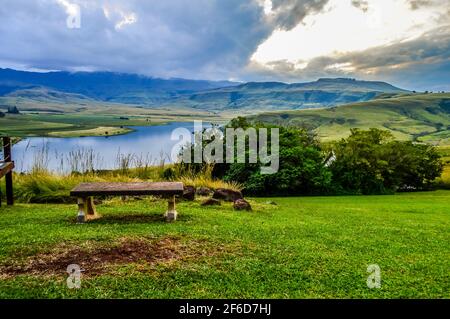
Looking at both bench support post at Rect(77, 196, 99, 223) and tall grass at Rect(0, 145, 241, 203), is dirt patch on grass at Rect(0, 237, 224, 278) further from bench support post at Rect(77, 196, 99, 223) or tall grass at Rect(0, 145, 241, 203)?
tall grass at Rect(0, 145, 241, 203)

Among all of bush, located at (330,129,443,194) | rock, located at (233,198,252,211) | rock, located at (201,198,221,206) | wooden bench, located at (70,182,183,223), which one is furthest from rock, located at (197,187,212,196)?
bush, located at (330,129,443,194)

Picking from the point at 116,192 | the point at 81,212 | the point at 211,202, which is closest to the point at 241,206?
the point at 211,202

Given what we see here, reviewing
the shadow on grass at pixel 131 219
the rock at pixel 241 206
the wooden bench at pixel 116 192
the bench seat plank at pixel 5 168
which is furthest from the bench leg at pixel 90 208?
the rock at pixel 241 206

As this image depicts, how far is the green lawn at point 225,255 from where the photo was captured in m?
4.86

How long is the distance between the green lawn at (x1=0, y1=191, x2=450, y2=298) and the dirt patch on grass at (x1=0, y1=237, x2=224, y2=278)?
2 centimetres

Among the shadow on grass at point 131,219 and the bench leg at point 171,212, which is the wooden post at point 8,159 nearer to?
the shadow on grass at point 131,219

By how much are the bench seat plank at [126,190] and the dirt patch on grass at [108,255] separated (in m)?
1.64

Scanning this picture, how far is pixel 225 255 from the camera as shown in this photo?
6.13 m

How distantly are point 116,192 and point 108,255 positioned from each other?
251 centimetres

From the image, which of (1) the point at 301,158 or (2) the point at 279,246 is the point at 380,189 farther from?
(2) the point at 279,246

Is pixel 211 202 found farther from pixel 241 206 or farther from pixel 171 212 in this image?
pixel 171 212

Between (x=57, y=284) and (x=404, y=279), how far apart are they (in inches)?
177

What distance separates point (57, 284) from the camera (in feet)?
15.8
